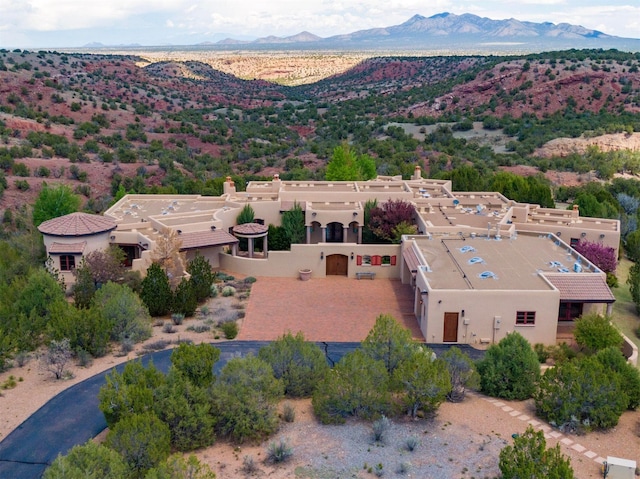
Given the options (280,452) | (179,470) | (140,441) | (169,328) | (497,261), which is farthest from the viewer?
(497,261)

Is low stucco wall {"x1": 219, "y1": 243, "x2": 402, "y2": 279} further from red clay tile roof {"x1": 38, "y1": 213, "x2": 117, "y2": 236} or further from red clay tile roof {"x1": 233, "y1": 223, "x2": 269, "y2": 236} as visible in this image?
red clay tile roof {"x1": 38, "y1": 213, "x2": 117, "y2": 236}

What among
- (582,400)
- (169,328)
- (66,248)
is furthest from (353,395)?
Answer: (66,248)

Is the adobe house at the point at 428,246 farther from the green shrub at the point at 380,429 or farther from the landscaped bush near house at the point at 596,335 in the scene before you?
the green shrub at the point at 380,429

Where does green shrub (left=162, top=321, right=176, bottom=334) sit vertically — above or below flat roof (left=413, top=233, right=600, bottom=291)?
below

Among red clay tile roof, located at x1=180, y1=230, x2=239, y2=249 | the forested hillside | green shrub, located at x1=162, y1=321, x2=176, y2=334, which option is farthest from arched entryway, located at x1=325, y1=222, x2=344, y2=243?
green shrub, located at x1=162, y1=321, x2=176, y2=334

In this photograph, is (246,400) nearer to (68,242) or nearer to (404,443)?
(404,443)

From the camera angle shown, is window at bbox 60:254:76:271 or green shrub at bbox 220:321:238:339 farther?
window at bbox 60:254:76:271

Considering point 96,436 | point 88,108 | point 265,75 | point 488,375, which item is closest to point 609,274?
point 488,375
